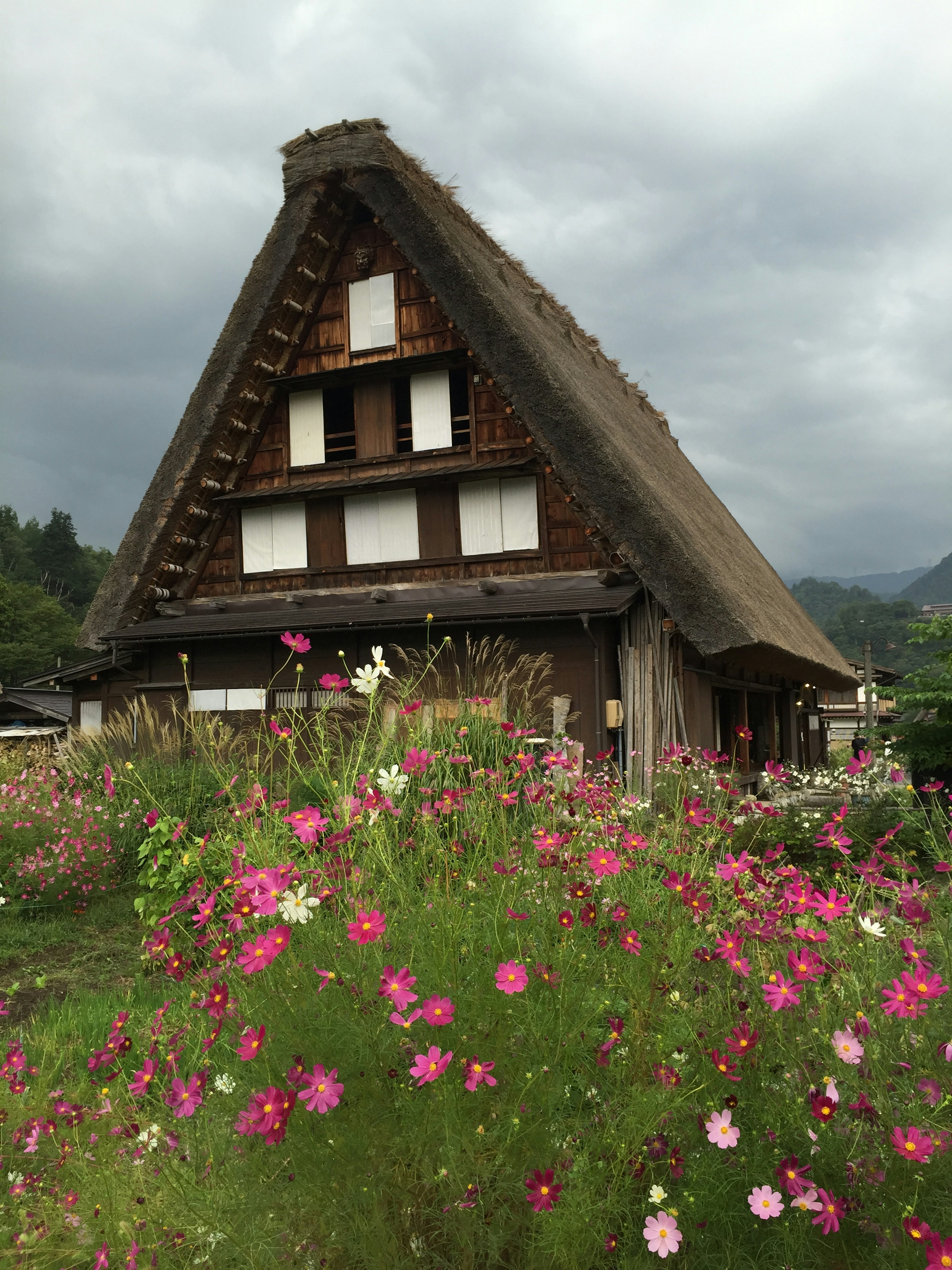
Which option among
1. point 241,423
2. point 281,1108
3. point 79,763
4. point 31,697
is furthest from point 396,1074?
point 31,697

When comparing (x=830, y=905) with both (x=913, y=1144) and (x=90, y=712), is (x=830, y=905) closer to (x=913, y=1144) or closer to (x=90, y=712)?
(x=913, y=1144)

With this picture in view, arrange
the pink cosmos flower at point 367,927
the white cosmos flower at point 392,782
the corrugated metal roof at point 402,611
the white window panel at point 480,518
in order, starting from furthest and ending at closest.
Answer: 1. the white window panel at point 480,518
2. the corrugated metal roof at point 402,611
3. the white cosmos flower at point 392,782
4. the pink cosmos flower at point 367,927

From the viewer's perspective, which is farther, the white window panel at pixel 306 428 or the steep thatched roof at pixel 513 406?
the white window panel at pixel 306 428

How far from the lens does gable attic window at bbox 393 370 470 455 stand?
11.5 metres

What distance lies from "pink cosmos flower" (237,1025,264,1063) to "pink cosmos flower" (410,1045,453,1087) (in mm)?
292

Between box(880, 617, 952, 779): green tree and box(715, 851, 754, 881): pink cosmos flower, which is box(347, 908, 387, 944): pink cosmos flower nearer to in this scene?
box(715, 851, 754, 881): pink cosmos flower

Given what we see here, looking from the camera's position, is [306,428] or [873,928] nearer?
[873,928]

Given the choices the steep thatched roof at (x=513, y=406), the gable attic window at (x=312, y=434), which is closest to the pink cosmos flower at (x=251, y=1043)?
the steep thatched roof at (x=513, y=406)

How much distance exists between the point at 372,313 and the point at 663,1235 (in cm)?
1155

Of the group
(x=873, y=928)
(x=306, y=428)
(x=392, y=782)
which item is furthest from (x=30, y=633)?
(x=873, y=928)

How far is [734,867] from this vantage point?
227 cm

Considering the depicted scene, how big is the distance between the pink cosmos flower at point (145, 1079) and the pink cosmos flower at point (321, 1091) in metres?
0.54

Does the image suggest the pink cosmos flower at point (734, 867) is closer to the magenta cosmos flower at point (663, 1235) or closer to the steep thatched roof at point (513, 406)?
the magenta cosmos flower at point (663, 1235)

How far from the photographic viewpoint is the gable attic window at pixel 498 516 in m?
10.8
